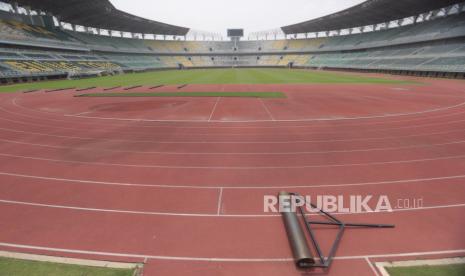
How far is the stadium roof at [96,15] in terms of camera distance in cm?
Answer: 5444

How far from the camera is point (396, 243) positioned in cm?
527

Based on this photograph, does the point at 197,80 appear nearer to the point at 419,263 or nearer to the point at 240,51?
the point at 419,263

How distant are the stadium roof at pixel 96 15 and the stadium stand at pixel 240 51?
1.99ft

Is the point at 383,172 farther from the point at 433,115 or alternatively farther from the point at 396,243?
the point at 433,115

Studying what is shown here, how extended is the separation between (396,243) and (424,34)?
7035 centimetres

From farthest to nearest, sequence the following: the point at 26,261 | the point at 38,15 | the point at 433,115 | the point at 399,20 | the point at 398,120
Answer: the point at 399,20 < the point at 38,15 < the point at 433,115 < the point at 398,120 < the point at 26,261

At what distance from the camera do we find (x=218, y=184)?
25.9ft

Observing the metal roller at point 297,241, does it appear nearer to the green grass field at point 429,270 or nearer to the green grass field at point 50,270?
the green grass field at point 429,270

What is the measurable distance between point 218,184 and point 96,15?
245 ft

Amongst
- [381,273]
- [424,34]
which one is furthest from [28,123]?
[424,34]

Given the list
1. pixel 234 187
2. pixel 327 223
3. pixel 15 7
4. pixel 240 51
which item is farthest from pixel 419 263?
pixel 240 51

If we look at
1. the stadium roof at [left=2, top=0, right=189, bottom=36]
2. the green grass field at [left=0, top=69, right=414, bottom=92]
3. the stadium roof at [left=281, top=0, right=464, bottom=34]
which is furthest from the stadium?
the stadium roof at [left=2, top=0, right=189, bottom=36]

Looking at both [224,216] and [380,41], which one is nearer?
[224,216]

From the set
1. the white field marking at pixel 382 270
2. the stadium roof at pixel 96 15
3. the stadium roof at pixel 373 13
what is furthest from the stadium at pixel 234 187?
the stadium roof at pixel 96 15
